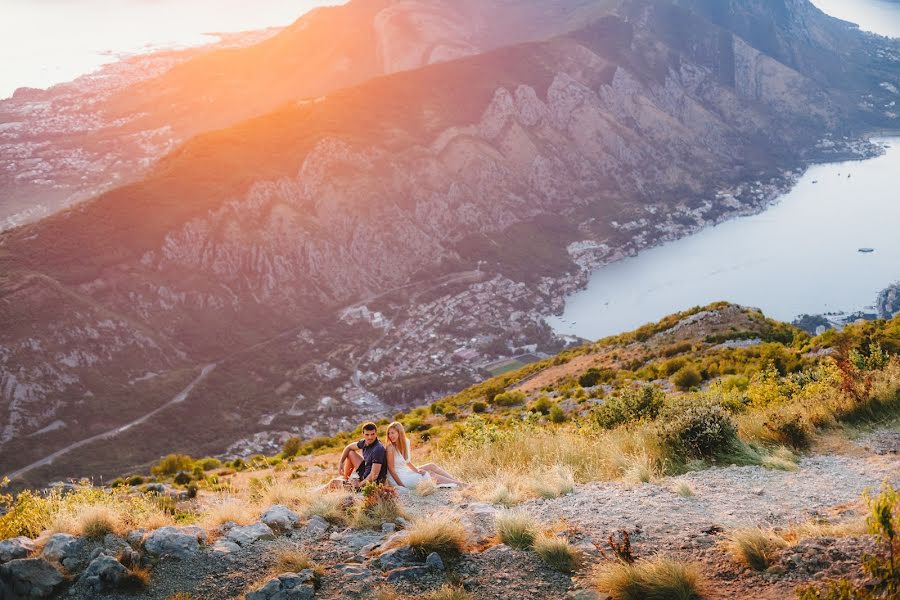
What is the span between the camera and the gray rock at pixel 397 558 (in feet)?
22.7

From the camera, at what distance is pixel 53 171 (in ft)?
474

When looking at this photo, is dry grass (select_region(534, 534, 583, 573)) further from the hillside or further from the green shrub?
the green shrub

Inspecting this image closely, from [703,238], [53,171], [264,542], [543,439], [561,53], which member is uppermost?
[561,53]

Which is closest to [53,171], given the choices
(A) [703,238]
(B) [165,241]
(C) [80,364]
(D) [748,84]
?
(B) [165,241]

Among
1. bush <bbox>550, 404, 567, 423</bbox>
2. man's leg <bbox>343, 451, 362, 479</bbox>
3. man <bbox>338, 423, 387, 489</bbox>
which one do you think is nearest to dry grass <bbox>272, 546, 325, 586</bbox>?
man <bbox>338, 423, 387, 489</bbox>

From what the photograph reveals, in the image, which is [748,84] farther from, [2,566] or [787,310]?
[2,566]

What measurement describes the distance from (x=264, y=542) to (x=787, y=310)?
9763 cm

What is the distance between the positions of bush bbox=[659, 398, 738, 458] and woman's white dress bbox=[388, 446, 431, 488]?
163 inches

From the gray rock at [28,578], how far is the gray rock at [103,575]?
11.9 inches

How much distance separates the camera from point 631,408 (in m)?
14.6

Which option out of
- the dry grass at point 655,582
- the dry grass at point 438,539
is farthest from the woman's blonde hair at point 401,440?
the dry grass at point 655,582

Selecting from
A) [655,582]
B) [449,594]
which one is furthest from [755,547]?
Answer: [449,594]

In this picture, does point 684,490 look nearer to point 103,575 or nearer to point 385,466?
point 385,466

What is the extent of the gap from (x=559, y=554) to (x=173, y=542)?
475 centimetres
